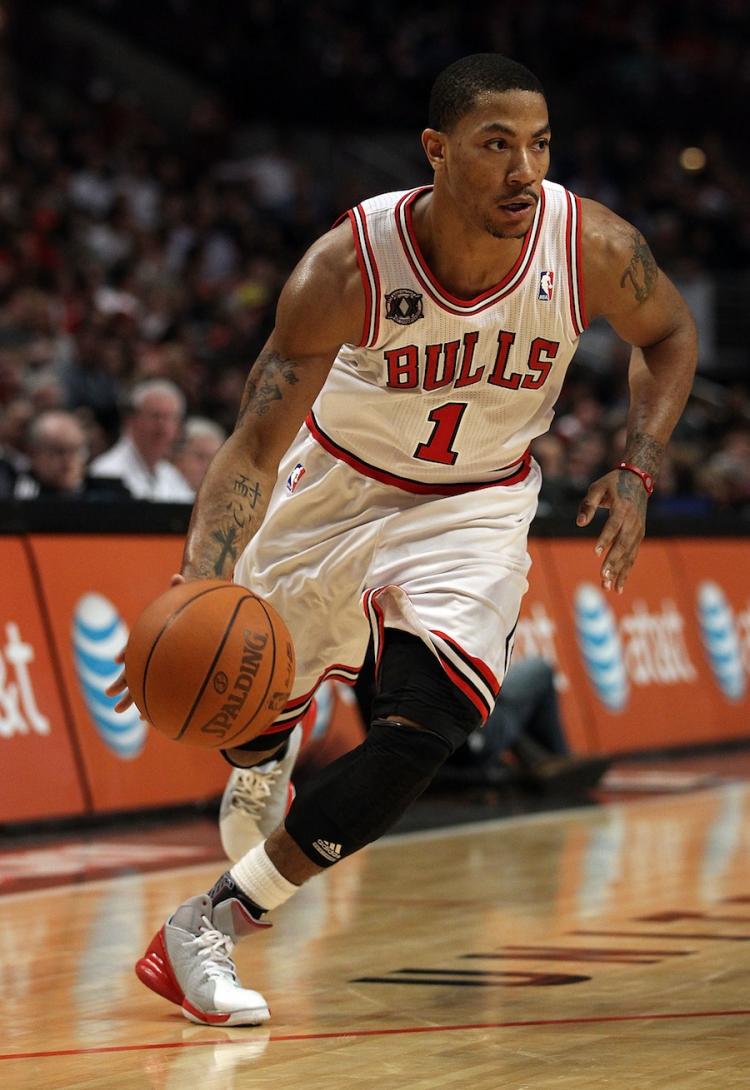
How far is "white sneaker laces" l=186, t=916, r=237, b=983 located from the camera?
436 cm

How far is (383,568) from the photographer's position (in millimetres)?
4762

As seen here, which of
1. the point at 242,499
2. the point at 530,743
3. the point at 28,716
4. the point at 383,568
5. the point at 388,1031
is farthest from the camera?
the point at 530,743

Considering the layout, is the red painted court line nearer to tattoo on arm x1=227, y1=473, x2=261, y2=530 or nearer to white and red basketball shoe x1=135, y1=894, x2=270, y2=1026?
white and red basketball shoe x1=135, y1=894, x2=270, y2=1026

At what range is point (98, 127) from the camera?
18703 mm

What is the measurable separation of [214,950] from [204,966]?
2.4 inches

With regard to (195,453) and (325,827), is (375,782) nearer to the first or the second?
(325,827)

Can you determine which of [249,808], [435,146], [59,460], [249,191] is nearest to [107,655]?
[59,460]

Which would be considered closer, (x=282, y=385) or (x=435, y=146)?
(x=282, y=385)

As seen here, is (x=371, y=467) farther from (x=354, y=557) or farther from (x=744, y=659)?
(x=744, y=659)

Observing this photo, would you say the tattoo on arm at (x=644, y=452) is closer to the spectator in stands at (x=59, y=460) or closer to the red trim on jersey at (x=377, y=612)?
the red trim on jersey at (x=377, y=612)

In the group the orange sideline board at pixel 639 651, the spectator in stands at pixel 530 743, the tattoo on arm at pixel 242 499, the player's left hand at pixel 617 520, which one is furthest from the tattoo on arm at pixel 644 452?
the orange sideline board at pixel 639 651

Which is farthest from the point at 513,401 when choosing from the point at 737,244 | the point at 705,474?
the point at 737,244

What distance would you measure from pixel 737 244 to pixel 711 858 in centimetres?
1552

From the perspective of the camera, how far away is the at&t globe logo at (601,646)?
10.7 meters
